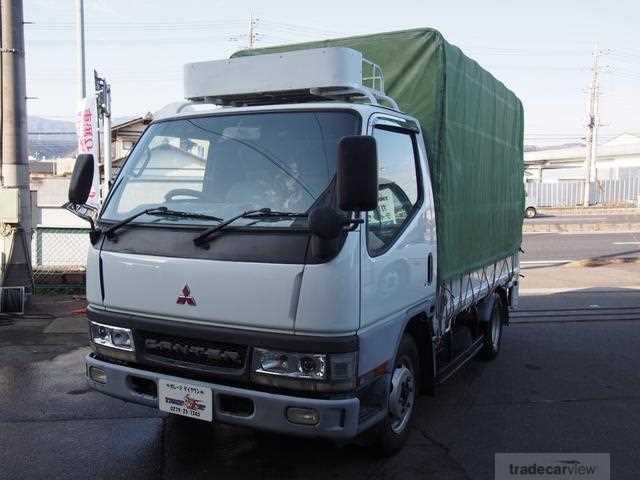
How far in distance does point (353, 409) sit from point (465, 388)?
8.95 ft

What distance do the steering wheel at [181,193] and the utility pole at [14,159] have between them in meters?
5.52

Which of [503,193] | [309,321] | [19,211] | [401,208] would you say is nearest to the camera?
[309,321]

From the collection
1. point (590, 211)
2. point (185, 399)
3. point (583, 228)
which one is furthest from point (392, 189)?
point (590, 211)

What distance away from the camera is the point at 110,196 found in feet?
13.3

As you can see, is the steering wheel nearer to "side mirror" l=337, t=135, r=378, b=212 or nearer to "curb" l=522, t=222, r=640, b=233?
"side mirror" l=337, t=135, r=378, b=212

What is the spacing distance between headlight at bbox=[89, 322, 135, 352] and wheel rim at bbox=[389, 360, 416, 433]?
1615 millimetres

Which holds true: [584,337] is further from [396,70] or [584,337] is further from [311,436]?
[311,436]

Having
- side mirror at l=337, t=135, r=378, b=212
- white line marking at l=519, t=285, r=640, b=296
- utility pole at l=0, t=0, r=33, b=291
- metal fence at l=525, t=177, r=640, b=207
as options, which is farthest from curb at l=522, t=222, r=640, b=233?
side mirror at l=337, t=135, r=378, b=212

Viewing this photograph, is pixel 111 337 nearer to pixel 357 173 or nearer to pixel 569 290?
pixel 357 173

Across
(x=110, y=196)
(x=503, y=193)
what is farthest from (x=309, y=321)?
(x=503, y=193)

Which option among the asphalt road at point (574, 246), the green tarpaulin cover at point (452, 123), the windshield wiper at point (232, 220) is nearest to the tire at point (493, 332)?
the green tarpaulin cover at point (452, 123)

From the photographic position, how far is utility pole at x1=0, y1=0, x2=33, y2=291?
8.44m

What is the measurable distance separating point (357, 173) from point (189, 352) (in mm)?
1424

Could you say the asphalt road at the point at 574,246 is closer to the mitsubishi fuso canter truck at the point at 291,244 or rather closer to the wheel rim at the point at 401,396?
the mitsubishi fuso canter truck at the point at 291,244
